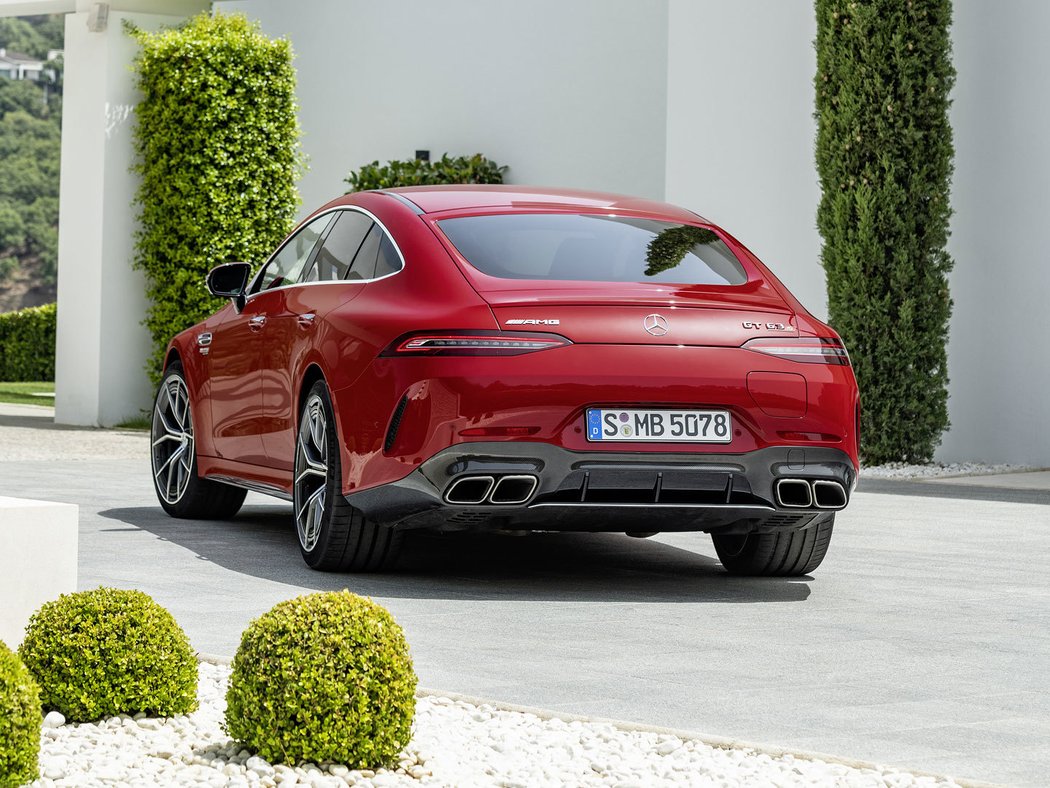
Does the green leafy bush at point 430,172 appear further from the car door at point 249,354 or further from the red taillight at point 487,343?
the red taillight at point 487,343

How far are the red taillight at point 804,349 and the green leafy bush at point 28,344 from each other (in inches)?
1056

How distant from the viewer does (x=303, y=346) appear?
22.9ft

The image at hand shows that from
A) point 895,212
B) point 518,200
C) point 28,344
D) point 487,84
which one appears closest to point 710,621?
point 518,200

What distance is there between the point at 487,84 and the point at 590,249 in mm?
11329

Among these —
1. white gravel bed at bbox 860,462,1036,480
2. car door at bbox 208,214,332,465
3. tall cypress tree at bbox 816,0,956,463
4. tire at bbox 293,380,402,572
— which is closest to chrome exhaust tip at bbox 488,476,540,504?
tire at bbox 293,380,402,572

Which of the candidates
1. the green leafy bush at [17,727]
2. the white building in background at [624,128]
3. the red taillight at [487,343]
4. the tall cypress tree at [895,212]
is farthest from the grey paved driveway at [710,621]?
the white building in background at [624,128]

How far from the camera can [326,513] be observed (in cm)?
668

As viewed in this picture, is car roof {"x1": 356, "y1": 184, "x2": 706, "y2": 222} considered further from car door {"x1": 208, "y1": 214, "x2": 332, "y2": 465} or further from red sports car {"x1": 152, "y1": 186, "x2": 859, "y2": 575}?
car door {"x1": 208, "y1": 214, "x2": 332, "y2": 465}

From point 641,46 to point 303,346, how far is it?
33.8 ft

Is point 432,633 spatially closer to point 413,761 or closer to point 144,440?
point 413,761

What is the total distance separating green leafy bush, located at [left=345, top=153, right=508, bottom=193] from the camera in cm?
1741

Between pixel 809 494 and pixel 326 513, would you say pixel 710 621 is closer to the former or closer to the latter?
pixel 809 494

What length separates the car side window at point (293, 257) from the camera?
302 inches

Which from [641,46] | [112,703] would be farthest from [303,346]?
[641,46]
